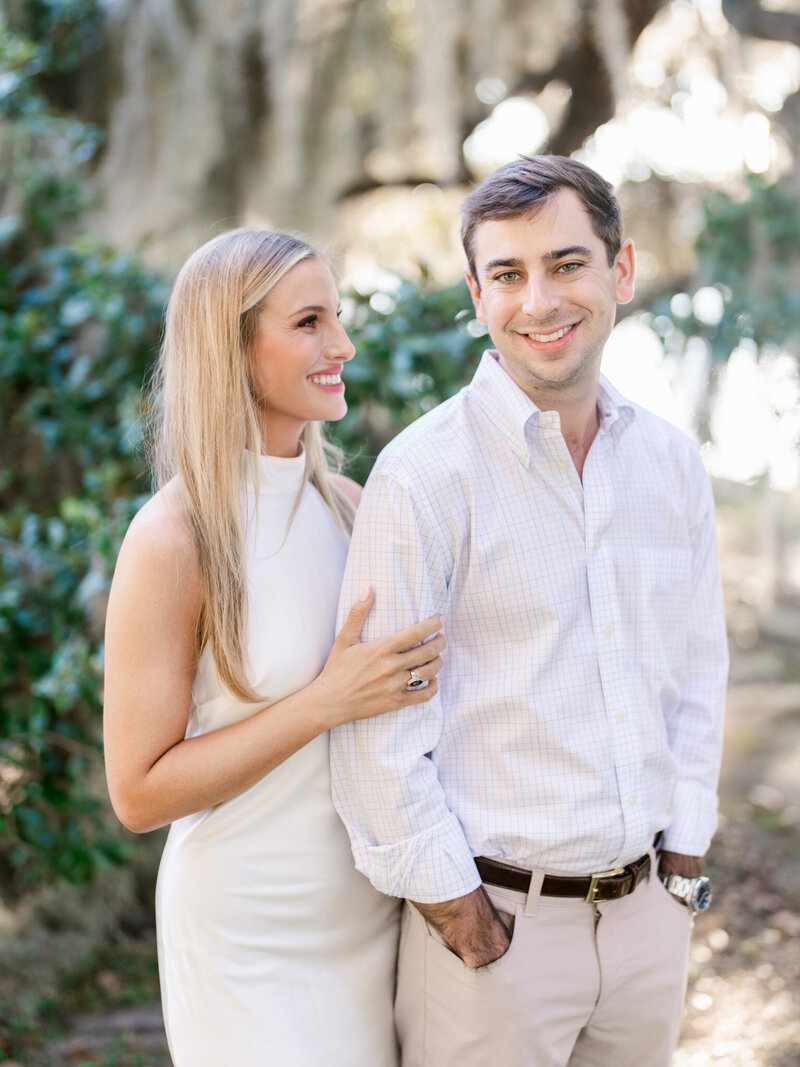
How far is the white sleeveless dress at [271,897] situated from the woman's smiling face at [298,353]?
88 mm

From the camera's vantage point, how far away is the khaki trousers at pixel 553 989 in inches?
53.9

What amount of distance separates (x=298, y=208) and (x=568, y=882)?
265 centimetres

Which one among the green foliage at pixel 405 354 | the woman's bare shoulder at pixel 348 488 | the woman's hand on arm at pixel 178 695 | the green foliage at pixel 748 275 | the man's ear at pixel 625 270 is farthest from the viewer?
the green foliage at pixel 748 275

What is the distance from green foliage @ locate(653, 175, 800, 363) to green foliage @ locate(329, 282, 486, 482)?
2.19 feet

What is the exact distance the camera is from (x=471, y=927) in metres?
1.34

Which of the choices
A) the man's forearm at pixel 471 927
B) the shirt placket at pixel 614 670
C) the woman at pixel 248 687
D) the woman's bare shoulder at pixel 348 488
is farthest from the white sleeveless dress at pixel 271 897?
the shirt placket at pixel 614 670

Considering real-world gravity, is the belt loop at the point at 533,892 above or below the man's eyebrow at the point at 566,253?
below

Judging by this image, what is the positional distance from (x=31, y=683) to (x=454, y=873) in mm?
1500

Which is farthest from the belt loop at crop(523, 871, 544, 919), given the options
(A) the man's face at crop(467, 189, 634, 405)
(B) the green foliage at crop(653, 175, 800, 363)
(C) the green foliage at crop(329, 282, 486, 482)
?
(B) the green foliage at crop(653, 175, 800, 363)

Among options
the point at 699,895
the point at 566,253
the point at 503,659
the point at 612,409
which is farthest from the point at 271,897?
the point at 566,253

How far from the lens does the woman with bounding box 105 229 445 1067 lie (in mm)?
1311

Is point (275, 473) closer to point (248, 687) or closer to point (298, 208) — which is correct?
point (248, 687)

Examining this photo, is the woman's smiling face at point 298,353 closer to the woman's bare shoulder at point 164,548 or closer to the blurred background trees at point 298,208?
the woman's bare shoulder at point 164,548

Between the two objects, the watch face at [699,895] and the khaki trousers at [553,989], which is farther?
the watch face at [699,895]
